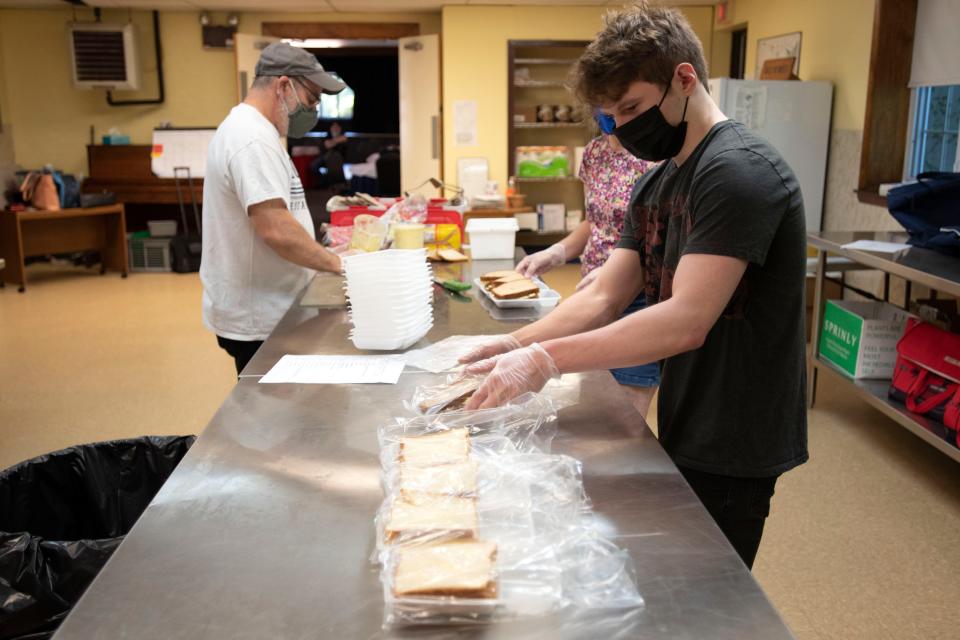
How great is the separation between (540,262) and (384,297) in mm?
960

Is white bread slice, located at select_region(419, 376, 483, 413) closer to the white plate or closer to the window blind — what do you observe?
the white plate

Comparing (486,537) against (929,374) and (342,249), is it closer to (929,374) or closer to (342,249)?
(342,249)

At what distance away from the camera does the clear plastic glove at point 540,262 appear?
2873 millimetres

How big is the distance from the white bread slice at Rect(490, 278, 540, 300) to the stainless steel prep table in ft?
2.71

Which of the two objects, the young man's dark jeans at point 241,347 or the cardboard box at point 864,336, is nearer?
the young man's dark jeans at point 241,347

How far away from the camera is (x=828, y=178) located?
19.2 ft

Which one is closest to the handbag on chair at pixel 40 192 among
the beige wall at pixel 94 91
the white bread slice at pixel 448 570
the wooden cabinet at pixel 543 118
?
the beige wall at pixel 94 91

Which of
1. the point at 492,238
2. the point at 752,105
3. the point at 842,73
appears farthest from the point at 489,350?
the point at 842,73

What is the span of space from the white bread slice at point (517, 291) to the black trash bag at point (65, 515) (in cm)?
101

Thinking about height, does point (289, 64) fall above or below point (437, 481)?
above

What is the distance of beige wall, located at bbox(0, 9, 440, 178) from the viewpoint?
827 centimetres

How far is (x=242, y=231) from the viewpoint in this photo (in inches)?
104

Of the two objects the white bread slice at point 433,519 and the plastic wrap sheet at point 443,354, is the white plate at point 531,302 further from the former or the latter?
the white bread slice at point 433,519

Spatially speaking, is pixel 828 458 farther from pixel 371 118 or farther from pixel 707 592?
pixel 371 118
